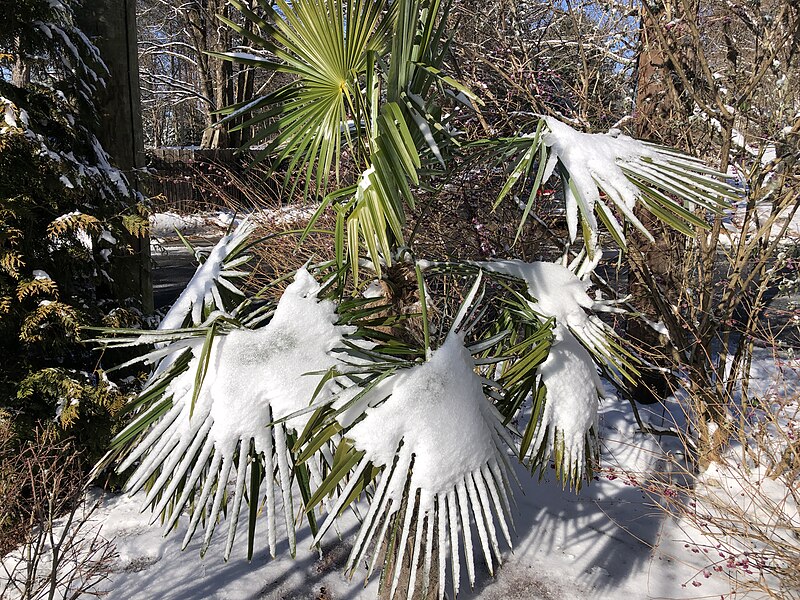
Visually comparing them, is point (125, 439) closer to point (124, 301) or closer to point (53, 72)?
point (124, 301)

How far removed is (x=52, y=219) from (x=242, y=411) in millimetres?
2178

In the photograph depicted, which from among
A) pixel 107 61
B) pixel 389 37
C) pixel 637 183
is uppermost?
pixel 107 61

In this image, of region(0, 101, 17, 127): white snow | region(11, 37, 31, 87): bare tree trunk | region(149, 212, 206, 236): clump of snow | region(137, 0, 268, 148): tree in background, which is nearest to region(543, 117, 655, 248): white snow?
region(149, 212, 206, 236): clump of snow

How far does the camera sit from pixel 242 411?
163 cm

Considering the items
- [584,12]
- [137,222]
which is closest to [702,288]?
[584,12]

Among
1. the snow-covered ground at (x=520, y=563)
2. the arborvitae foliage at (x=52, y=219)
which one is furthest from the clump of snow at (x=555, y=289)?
the arborvitae foliage at (x=52, y=219)

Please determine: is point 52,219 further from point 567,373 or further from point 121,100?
point 567,373

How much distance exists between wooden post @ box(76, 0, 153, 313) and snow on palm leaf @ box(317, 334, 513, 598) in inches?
96.8

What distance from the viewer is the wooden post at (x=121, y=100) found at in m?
3.16

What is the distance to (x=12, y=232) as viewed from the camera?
9.27 feet

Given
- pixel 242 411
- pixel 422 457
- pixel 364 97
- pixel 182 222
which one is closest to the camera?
pixel 422 457

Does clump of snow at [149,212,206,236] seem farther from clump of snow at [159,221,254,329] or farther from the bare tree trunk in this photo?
the bare tree trunk

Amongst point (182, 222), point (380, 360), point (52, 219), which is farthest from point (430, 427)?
point (182, 222)

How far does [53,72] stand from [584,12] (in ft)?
12.7
